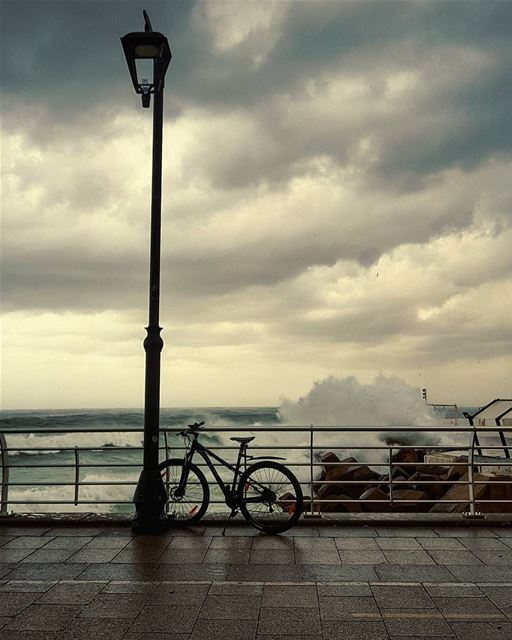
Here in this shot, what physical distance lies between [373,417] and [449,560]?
39.1 meters

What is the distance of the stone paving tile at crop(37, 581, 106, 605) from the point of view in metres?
5.71

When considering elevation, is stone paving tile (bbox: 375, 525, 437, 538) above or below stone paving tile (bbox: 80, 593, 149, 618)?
above

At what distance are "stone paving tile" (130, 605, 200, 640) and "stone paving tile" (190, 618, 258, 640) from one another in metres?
0.08

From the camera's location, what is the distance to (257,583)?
241 inches

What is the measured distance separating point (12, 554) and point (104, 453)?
32.6 meters

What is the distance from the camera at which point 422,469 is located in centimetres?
1950

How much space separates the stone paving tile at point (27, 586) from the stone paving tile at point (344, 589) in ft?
7.77

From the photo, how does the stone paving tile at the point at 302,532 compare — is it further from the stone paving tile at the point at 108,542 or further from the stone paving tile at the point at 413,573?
the stone paving tile at the point at 108,542

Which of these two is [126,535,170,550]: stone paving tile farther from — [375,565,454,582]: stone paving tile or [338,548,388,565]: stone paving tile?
[375,565,454,582]: stone paving tile

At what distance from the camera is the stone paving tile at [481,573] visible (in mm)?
6234

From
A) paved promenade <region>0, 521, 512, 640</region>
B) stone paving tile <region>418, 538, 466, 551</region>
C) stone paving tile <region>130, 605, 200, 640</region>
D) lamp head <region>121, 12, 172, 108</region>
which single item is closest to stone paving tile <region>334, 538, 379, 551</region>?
paved promenade <region>0, 521, 512, 640</region>

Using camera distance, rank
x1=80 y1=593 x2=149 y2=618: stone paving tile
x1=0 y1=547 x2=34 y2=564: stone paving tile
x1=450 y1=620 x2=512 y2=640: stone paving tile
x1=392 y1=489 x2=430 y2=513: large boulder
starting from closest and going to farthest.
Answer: x1=450 y1=620 x2=512 y2=640: stone paving tile
x1=80 y1=593 x2=149 y2=618: stone paving tile
x1=0 y1=547 x2=34 y2=564: stone paving tile
x1=392 y1=489 x2=430 y2=513: large boulder

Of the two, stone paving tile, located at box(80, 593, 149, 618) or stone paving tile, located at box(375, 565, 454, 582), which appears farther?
stone paving tile, located at box(375, 565, 454, 582)

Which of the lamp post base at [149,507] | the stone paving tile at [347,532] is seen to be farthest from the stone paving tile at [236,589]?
the lamp post base at [149,507]
